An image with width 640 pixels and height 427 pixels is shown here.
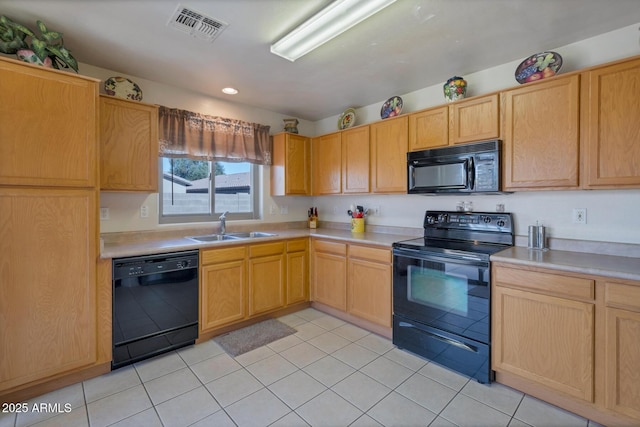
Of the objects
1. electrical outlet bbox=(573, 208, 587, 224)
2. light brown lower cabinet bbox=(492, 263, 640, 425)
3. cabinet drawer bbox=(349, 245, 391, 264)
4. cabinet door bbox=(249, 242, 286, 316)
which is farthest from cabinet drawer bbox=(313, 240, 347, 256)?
electrical outlet bbox=(573, 208, 587, 224)

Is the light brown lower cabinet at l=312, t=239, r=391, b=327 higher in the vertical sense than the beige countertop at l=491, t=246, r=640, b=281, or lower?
lower

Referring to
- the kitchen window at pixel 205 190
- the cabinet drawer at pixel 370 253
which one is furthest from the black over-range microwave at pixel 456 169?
the kitchen window at pixel 205 190

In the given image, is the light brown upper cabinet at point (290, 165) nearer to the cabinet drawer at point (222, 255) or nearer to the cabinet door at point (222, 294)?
the cabinet drawer at point (222, 255)

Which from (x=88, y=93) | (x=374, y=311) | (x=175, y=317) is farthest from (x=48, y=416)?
(x=374, y=311)

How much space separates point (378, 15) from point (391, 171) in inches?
57.5

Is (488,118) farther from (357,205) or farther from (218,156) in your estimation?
(218,156)

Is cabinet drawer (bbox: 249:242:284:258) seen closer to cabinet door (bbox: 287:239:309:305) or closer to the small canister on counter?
cabinet door (bbox: 287:239:309:305)

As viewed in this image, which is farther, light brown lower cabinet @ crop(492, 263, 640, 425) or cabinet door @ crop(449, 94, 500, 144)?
cabinet door @ crop(449, 94, 500, 144)

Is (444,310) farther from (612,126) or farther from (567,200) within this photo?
(612,126)

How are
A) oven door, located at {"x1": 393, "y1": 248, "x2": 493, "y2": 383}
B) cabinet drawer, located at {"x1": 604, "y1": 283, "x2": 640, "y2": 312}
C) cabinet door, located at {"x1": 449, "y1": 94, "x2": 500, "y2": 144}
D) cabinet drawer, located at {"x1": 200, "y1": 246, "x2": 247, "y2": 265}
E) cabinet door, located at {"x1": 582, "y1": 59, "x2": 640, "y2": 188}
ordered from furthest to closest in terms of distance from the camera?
cabinet drawer, located at {"x1": 200, "y1": 246, "x2": 247, "y2": 265}
cabinet door, located at {"x1": 449, "y1": 94, "x2": 500, "y2": 144}
oven door, located at {"x1": 393, "y1": 248, "x2": 493, "y2": 383}
cabinet door, located at {"x1": 582, "y1": 59, "x2": 640, "y2": 188}
cabinet drawer, located at {"x1": 604, "y1": 283, "x2": 640, "y2": 312}

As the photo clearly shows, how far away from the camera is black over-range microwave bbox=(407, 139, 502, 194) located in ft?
7.53

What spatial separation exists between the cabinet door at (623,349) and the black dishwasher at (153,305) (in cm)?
287

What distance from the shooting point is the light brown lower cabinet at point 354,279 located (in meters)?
2.72

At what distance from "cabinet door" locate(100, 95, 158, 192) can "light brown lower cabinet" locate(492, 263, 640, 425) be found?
2.90m
